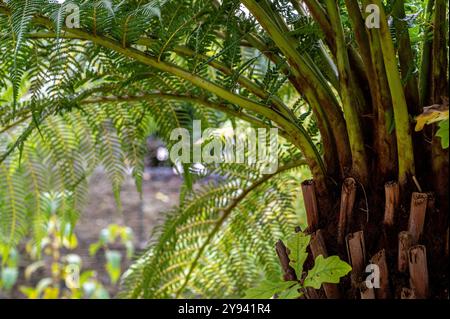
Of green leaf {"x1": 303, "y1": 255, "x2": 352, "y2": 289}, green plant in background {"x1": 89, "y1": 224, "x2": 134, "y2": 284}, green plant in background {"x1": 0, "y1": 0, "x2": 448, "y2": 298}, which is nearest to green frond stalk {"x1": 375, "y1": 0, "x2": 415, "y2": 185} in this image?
green plant in background {"x1": 0, "y1": 0, "x2": 448, "y2": 298}

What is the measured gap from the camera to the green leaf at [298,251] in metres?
0.62

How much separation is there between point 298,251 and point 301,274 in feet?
0.09

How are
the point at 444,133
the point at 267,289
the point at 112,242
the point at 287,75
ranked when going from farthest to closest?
1. the point at 112,242
2. the point at 287,75
3. the point at 267,289
4. the point at 444,133

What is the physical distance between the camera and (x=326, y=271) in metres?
0.59

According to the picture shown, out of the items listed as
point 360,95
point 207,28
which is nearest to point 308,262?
point 360,95

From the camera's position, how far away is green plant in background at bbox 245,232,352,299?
59 centimetres

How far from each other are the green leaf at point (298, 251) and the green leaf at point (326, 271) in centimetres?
2

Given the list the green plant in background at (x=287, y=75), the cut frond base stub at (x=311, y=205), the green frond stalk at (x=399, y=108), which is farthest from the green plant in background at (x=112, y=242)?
the green frond stalk at (x=399, y=108)

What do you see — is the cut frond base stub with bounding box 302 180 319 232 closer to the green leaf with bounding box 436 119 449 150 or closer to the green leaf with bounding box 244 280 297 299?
the green leaf with bounding box 244 280 297 299

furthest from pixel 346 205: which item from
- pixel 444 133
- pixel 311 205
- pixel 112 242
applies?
pixel 112 242

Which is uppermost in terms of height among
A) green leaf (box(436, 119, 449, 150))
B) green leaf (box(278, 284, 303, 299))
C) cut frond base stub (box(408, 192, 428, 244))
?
green leaf (box(436, 119, 449, 150))

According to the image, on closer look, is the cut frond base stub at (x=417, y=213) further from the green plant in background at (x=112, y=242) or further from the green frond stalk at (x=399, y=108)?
the green plant in background at (x=112, y=242)

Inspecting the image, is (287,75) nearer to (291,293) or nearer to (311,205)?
(311,205)

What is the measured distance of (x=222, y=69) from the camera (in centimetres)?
81
